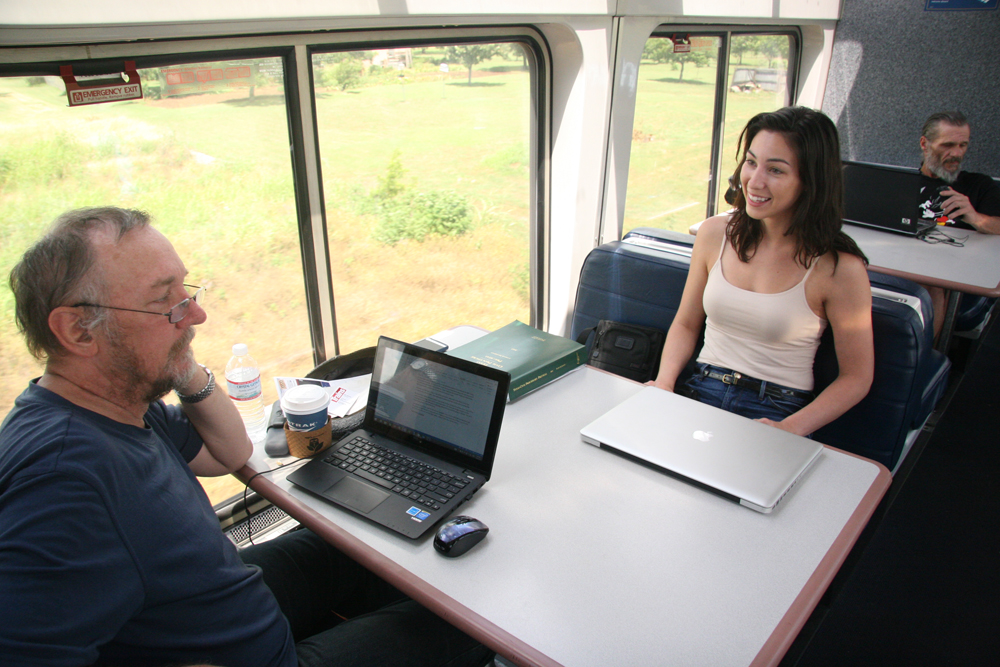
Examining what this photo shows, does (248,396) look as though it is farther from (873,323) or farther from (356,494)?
(873,323)

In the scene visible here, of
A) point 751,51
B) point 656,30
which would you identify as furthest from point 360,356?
point 751,51

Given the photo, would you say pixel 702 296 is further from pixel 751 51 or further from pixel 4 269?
pixel 751 51

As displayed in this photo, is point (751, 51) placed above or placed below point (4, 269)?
above

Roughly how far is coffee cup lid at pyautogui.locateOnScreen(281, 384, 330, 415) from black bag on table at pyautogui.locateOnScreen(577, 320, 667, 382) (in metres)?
1.06

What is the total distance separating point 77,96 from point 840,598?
7.85 ft

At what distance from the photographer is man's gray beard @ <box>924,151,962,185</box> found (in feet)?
10.8

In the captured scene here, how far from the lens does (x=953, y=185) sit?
3289mm

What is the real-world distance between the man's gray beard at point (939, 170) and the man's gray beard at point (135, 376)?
137 inches

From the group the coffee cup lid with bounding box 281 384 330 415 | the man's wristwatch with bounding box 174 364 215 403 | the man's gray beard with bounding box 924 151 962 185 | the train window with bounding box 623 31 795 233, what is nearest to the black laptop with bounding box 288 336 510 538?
the coffee cup lid with bounding box 281 384 330 415

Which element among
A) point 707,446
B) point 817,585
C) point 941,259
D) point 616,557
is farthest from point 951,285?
point 616,557

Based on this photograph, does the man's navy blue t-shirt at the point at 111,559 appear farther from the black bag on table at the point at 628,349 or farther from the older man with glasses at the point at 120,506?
the black bag on table at the point at 628,349

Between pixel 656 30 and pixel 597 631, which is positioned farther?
pixel 656 30

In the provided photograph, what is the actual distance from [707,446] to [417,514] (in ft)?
2.11

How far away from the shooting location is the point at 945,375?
2.33 metres
